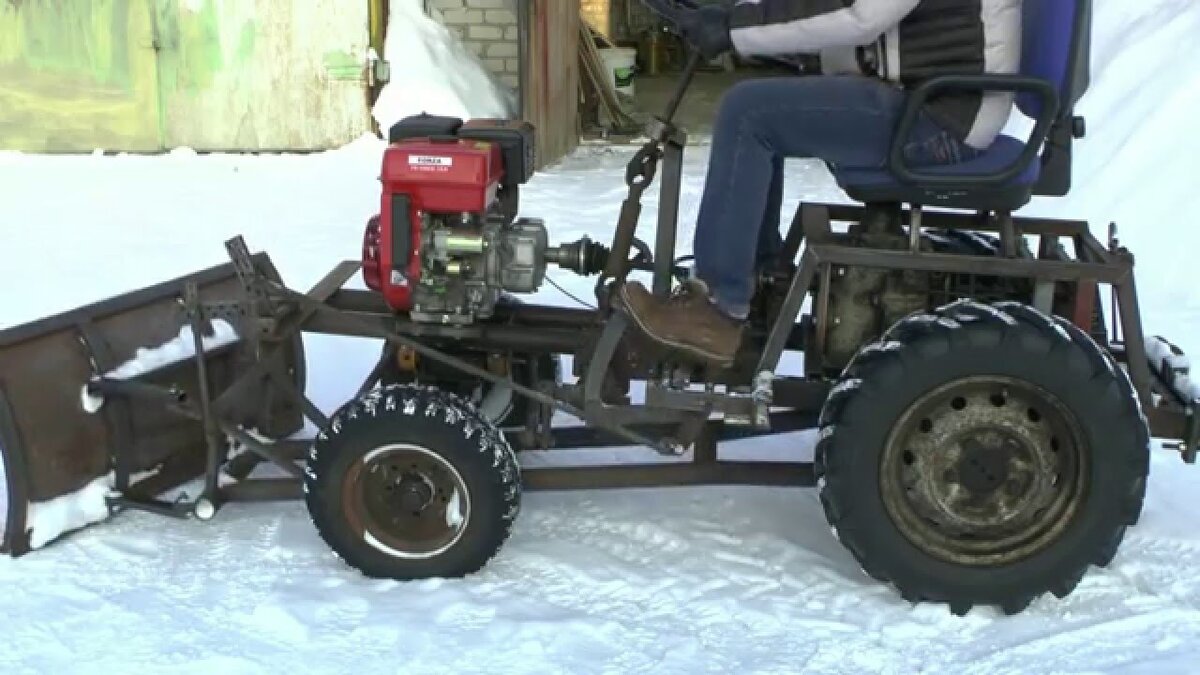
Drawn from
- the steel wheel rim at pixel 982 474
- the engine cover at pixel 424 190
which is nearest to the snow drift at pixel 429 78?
the engine cover at pixel 424 190

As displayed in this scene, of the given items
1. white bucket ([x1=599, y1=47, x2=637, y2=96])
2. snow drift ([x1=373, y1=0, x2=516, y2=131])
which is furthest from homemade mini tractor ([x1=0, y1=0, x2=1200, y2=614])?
white bucket ([x1=599, y1=47, x2=637, y2=96])

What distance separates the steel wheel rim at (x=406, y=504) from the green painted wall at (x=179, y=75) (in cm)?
646

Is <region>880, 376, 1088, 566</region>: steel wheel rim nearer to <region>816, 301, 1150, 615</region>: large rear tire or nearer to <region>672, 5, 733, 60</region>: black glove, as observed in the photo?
<region>816, 301, 1150, 615</region>: large rear tire

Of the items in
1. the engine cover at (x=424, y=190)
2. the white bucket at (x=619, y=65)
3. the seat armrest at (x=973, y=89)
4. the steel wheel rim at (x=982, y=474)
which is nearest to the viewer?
the seat armrest at (x=973, y=89)

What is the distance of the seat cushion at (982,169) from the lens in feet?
10.2

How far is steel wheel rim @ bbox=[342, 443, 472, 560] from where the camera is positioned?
10.7 ft

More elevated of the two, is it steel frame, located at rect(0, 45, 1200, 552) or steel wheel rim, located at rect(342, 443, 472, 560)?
steel frame, located at rect(0, 45, 1200, 552)

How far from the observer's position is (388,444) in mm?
3213

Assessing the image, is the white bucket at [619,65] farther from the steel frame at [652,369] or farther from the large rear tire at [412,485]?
the large rear tire at [412,485]

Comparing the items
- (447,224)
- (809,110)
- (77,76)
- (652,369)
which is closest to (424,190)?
(447,224)

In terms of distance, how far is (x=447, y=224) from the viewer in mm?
3404

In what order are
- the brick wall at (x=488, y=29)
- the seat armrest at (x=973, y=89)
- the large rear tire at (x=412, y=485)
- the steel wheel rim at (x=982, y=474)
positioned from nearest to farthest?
the seat armrest at (x=973, y=89) < the steel wheel rim at (x=982, y=474) < the large rear tire at (x=412, y=485) < the brick wall at (x=488, y=29)

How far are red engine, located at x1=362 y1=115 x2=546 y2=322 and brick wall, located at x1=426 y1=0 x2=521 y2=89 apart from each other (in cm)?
657

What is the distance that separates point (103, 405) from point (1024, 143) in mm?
2489
